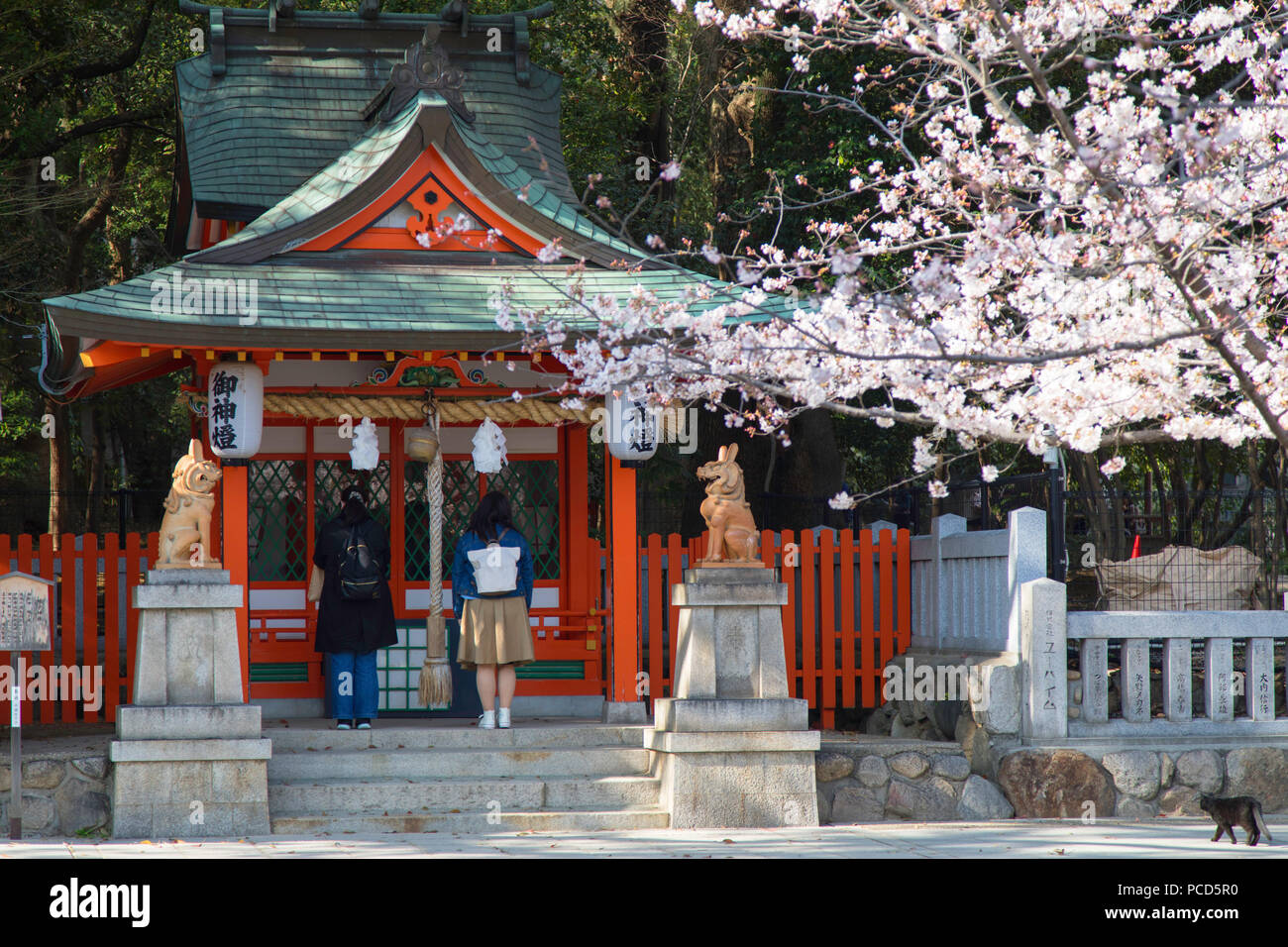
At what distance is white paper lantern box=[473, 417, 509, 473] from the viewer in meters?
10.7

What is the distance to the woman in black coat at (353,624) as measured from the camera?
Result: 10.5 metres

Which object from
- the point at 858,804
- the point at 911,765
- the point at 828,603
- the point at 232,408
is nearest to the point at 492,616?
the point at 232,408

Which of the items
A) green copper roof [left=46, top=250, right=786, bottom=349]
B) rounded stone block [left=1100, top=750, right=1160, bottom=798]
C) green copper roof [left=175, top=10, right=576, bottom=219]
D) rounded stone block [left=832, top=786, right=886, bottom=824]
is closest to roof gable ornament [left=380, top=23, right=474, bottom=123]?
green copper roof [left=46, top=250, right=786, bottom=349]

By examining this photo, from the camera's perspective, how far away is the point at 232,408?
10062mm

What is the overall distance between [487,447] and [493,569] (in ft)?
3.40

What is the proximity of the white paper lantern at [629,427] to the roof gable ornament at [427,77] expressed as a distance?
8.93 feet

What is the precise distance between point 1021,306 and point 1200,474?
754cm

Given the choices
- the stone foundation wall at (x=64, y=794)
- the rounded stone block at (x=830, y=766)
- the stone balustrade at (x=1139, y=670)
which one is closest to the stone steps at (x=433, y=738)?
the stone foundation wall at (x=64, y=794)

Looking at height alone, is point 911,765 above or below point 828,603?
below

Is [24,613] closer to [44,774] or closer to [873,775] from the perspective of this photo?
[44,774]

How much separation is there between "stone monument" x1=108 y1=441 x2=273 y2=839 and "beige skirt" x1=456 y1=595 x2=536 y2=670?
68.5 inches

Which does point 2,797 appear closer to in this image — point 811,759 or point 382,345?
point 382,345

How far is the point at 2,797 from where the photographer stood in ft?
30.9

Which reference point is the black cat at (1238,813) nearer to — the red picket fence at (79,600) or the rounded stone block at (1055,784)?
the rounded stone block at (1055,784)
